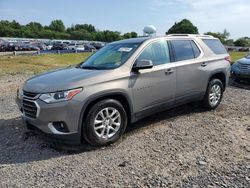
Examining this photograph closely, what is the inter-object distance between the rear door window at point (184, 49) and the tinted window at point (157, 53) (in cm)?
25

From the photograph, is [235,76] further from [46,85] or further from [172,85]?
[46,85]

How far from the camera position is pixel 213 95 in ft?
22.4

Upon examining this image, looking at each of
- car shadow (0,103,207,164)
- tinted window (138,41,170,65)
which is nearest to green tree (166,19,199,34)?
tinted window (138,41,170,65)

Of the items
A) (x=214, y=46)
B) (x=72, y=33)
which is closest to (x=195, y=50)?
(x=214, y=46)

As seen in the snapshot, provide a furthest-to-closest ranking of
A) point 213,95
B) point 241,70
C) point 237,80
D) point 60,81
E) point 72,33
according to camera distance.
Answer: point 72,33, point 237,80, point 241,70, point 213,95, point 60,81

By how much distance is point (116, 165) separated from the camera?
4188mm

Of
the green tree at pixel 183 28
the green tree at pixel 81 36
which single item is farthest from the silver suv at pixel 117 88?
the green tree at pixel 81 36

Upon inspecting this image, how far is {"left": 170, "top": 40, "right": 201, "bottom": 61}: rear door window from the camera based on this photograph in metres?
5.93

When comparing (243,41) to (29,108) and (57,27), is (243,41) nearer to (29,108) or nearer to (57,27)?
(57,27)

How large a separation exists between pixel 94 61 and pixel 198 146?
2471mm

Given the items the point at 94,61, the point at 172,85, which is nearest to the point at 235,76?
the point at 172,85

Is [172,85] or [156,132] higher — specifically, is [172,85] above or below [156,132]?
above

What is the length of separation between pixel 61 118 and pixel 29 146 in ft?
3.19

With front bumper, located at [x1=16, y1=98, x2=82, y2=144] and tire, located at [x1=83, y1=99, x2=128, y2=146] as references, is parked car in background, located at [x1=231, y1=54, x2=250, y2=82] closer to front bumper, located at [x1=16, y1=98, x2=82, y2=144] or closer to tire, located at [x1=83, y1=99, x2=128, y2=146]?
tire, located at [x1=83, y1=99, x2=128, y2=146]
